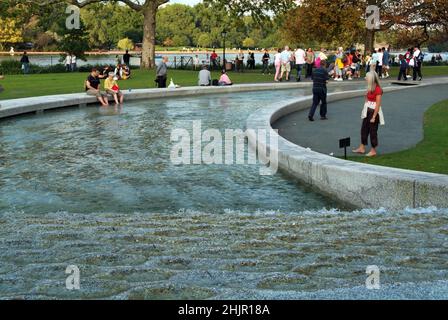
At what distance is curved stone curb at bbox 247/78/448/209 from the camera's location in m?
8.03

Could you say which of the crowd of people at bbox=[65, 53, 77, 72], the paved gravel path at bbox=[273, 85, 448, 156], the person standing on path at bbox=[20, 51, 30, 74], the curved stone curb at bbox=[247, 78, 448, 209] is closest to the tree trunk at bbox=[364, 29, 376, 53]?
the crowd of people at bbox=[65, 53, 77, 72]

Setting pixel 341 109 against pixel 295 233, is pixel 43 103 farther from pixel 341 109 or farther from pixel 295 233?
pixel 295 233

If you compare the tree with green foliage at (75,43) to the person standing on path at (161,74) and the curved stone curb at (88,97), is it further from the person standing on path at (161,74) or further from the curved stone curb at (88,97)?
the curved stone curb at (88,97)

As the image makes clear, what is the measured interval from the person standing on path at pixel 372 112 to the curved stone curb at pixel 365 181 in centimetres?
120

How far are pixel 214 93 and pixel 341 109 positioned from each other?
727cm

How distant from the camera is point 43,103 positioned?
18.8 metres

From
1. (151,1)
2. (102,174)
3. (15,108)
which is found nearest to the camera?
(102,174)

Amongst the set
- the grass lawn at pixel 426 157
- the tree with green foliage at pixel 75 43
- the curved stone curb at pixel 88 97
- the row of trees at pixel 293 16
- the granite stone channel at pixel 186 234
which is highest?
the row of trees at pixel 293 16

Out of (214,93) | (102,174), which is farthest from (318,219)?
(214,93)

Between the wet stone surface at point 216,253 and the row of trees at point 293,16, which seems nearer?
the wet stone surface at point 216,253

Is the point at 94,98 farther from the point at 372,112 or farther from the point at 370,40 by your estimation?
the point at 370,40

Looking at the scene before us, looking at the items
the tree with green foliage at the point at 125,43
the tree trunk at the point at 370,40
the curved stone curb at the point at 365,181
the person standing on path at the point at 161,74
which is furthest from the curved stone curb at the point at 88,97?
the tree with green foliage at the point at 125,43

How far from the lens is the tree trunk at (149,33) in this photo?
40847 millimetres

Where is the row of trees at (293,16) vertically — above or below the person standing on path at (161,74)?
above
